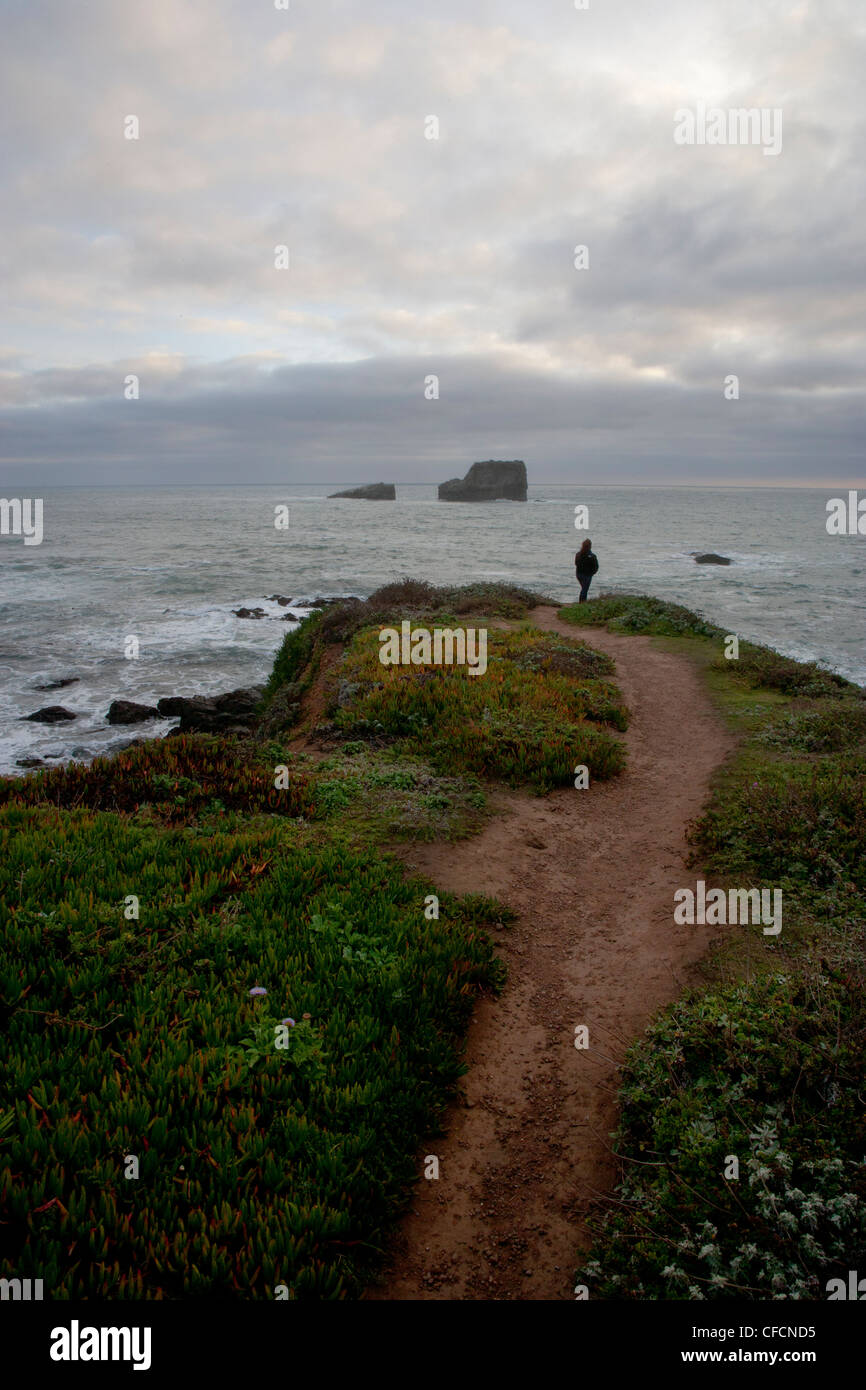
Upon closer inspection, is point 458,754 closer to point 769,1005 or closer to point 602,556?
point 769,1005

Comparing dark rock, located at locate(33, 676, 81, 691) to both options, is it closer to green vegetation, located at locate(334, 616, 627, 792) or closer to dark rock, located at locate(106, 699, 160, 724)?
dark rock, located at locate(106, 699, 160, 724)

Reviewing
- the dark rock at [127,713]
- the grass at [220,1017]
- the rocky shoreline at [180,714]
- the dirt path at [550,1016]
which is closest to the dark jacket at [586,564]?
the rocky shoreline at [180,714]

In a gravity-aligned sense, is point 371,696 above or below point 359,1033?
above

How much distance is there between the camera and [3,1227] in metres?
3.78

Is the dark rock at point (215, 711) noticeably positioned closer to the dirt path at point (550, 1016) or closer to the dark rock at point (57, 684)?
the dark rock at point (57, 684)

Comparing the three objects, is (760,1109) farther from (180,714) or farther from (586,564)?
(586,564)

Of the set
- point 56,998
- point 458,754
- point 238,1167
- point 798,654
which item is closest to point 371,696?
point 458,754

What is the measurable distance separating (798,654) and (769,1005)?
91.1 ft

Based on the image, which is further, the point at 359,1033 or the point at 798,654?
the point at 798,654

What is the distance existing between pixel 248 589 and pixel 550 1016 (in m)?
44.8

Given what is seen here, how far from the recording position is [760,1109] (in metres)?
4.53

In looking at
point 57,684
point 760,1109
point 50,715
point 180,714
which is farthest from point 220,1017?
point 57,684
